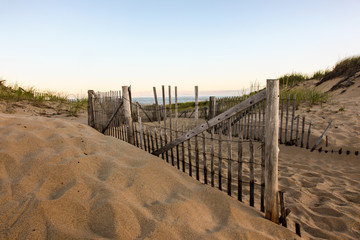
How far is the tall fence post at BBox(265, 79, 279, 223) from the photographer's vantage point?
89.3 inches

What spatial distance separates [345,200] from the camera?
10.4ft

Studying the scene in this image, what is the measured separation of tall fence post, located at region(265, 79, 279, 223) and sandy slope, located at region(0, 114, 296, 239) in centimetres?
19

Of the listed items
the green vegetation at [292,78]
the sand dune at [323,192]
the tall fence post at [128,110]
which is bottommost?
the sand dune at [323,192]

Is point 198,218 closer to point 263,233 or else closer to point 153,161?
point 263,233

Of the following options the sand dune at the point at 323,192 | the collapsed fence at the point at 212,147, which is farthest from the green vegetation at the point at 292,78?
the sand dune at the point at 323,192

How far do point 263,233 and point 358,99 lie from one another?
413 inches

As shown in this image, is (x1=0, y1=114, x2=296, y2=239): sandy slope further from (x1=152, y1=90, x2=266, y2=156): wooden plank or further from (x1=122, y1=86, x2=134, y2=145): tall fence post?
(x1=122, y1=86, x2=134, y2=145): tall fence post

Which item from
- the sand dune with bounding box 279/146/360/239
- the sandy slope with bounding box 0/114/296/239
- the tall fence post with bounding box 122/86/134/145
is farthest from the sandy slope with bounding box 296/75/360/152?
the tall fence post with bounding box 122/86/134/145

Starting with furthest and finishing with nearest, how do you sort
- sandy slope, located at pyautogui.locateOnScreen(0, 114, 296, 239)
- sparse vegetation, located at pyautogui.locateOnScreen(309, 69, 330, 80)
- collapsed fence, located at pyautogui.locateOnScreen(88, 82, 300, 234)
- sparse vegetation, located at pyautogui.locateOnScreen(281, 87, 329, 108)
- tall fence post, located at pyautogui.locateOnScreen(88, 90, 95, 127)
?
sparse vegetation, located at pyautogui.locateOnScreen(309, 69, 330, 80), sparse vegetation, located at pyautogui.locateOnScreen(281, 87, 329, 108), tall fence post, located at pyautogui.locateOnScreen(88, 90, 95, 127), collapsed fence, located at pyautogui.locateOnScreen(88, 82, 300, 234), sandy slope, located at pyautogui.locateOnScreen(0, 114, 296, 239)

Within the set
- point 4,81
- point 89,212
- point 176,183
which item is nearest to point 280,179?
point 176,183

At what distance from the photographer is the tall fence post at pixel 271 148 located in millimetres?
2268

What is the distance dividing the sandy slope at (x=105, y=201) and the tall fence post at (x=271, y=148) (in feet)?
0.63

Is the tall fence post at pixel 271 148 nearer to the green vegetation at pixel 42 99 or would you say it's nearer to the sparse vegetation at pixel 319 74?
the green vegetation at pixel 42 99

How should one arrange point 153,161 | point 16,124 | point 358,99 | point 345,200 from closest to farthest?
point 345,200, point 153,161, point 16,124, point 358,99
